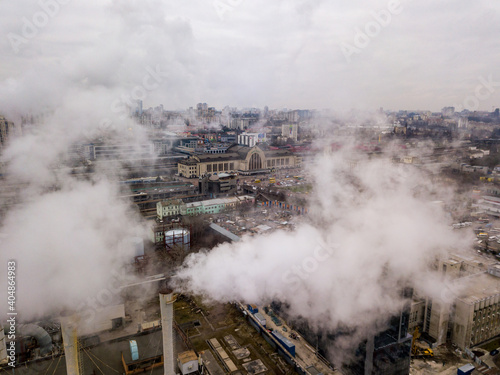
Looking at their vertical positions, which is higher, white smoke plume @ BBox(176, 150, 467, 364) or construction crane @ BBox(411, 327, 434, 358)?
white smoke plume @ BBox(176, 150, 467, 364)

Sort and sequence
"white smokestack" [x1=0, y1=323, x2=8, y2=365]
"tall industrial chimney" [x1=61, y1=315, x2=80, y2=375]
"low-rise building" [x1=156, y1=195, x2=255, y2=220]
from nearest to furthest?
1. "tall industrial chimney" [x1=61, y1=315, x2=80, y2=375]
2. "white smokestack" [x1=0, y1=323, x2=8, y2=365]
3. "low-rise building" [x1=156, y1=195, x2=255, y2=220]

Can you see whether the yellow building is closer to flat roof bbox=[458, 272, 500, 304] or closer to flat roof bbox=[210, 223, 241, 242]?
flat roof bbox=[210, 223, 241, 242]

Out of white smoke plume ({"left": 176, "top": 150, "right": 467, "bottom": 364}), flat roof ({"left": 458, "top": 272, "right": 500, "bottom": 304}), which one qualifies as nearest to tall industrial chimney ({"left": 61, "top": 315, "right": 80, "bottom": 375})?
white smoke plume ({"left": 176, "top": 150, "right": 467, "bottom": 364})

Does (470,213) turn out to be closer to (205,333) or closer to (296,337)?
(296,337)

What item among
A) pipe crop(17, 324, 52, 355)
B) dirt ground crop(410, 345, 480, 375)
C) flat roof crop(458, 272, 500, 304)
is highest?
flat roof crop(458, 272, 500, 304)

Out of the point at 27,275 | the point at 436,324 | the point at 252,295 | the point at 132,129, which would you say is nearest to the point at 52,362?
the point at 27,275

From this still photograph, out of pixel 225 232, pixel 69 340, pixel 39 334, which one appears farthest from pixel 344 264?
pixel 39 334
